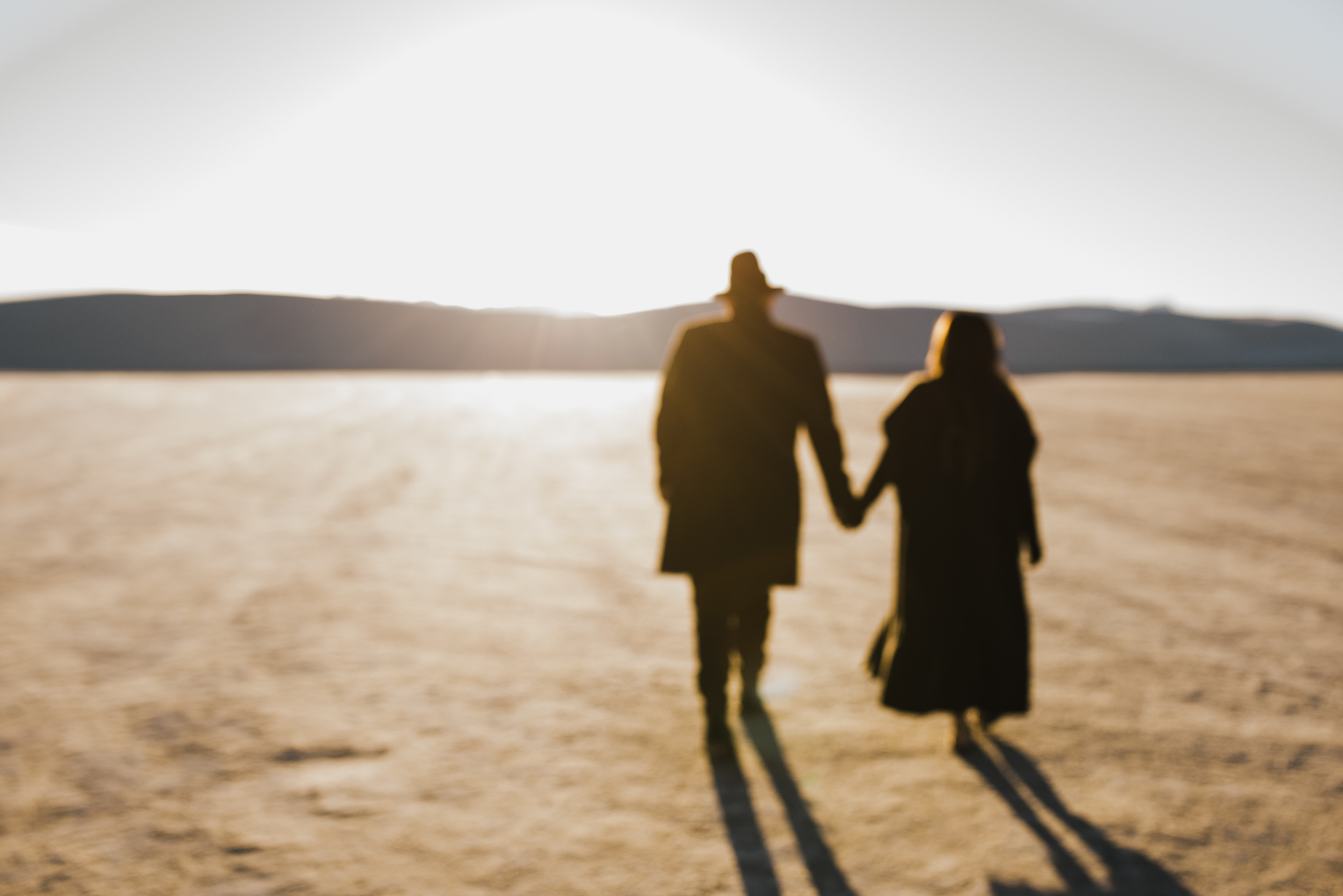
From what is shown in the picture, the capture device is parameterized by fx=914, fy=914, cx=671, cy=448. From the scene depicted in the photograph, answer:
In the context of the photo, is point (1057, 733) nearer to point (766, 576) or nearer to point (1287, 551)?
point (766, 576)

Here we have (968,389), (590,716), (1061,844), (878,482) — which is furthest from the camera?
(590,716)

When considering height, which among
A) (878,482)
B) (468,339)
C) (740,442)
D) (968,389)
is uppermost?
(468,339)

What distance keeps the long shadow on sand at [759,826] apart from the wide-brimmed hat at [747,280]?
1.86 meters

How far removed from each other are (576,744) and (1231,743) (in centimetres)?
272

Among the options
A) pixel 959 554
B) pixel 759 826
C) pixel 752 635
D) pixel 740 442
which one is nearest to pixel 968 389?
pixel 959 554

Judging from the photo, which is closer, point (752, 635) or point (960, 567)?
point (960, 567)

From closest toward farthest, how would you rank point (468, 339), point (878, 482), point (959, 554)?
point (959, 554) → point (878, 482) → point (468, 339)

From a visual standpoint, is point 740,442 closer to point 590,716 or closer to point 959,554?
point 959,554

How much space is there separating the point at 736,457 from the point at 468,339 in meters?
57.3

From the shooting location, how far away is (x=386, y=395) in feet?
77.6

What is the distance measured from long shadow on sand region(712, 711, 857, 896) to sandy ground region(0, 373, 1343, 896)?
0.05ft

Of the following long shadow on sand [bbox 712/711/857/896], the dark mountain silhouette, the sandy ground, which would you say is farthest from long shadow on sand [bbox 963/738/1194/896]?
the dark mountain silhouette

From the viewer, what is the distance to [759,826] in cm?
320

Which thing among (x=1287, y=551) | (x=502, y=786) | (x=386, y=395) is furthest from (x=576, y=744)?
(x=386, y=395)
